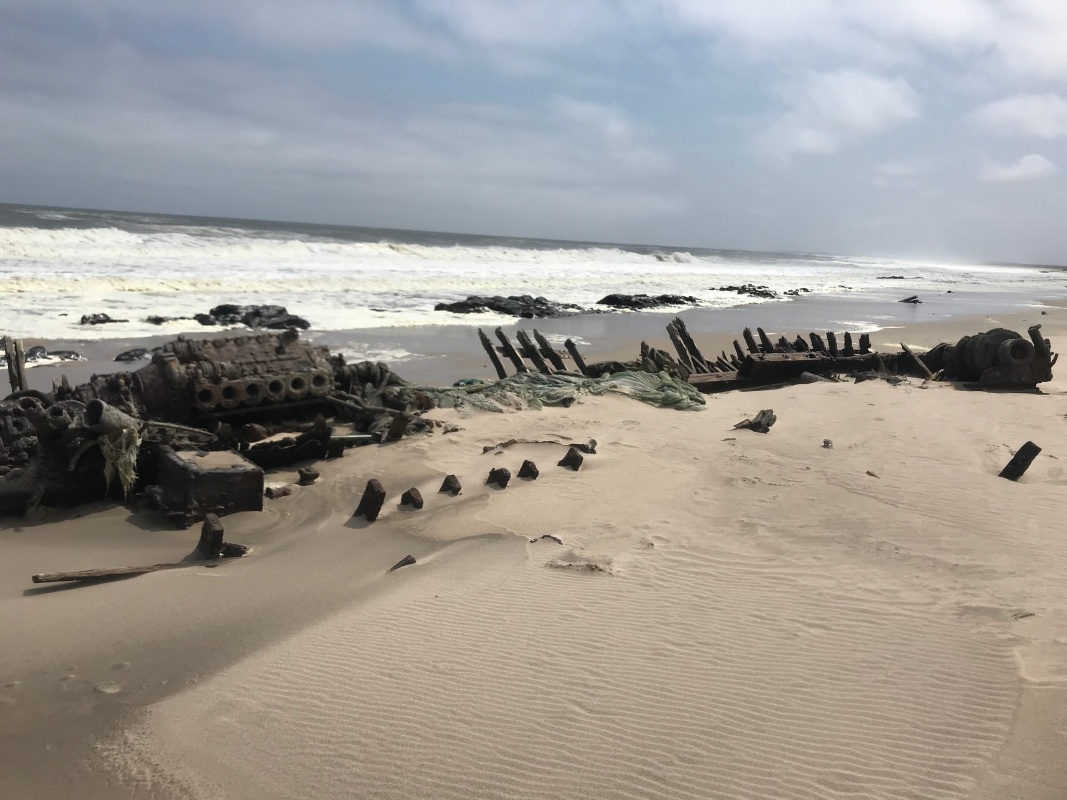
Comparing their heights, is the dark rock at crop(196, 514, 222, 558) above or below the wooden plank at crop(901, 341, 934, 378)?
below

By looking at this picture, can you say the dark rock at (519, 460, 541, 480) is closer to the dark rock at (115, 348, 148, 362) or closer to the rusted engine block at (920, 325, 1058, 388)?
the rusted engine block at (920, 325, 1058, 388)

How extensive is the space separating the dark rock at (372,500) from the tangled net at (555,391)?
318 cm

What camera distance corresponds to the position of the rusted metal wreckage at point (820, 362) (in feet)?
35.0

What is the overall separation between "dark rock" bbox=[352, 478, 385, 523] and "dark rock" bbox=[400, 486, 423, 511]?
0.27m

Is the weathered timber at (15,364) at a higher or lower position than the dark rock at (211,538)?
higher

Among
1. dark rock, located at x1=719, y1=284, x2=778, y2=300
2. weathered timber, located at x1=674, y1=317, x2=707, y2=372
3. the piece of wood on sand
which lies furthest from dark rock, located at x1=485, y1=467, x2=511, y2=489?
dark rock, located at x1=719, y1=284, x2=778, y2=300

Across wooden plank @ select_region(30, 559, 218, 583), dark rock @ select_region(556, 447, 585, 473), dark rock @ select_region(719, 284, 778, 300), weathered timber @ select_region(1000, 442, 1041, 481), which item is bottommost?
wooden plank @ select_region(30, 559, 218, 583)

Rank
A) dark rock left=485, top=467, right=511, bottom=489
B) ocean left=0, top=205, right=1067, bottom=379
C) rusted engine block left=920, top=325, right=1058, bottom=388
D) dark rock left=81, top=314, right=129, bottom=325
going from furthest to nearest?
1. ocean left=0, top=205, right=1067, bottom=379
2. dark rock left=81, top=314, right=129, bottom=325
3. rusted engine block left=920, top=325, right=1058, bottom=388
4. dark rock left=485, top=467, right=511, bottom=489

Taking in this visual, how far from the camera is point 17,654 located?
361 cm

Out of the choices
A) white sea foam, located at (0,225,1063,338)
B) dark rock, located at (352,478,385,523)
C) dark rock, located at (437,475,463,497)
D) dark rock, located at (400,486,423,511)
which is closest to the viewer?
dark rock, located at (352,478,385,523)

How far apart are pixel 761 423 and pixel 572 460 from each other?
267 cm

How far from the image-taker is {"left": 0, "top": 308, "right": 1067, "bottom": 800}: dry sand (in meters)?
2.82

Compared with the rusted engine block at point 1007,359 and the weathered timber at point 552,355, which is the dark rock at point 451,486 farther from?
the rusted engine block at point 1007,359

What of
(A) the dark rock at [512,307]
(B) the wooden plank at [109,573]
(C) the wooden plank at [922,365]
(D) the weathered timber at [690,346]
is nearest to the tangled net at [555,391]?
(D) the weathered timber at [690,346]
